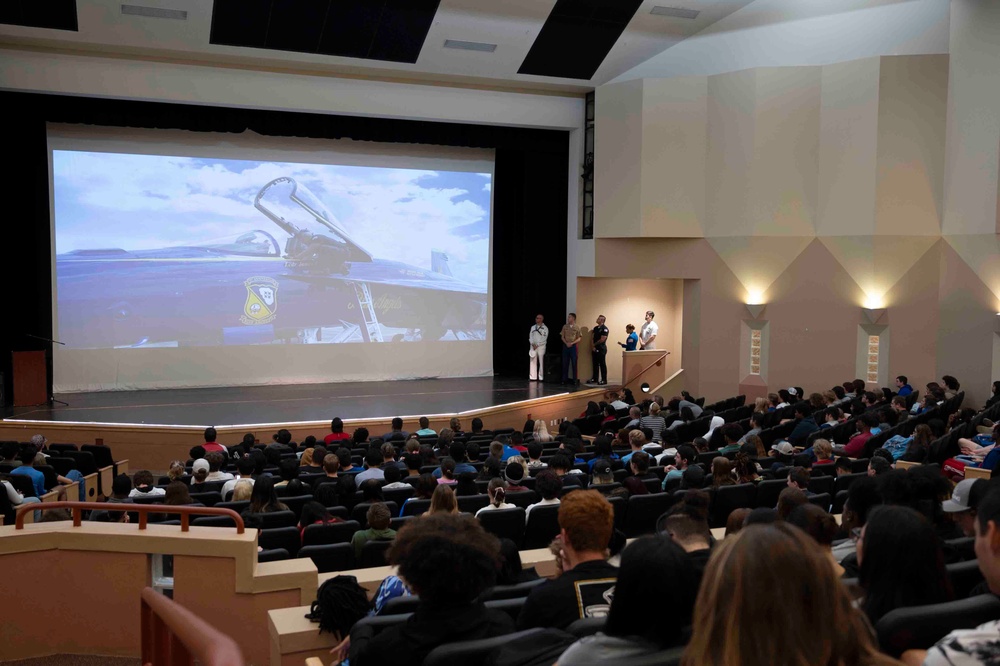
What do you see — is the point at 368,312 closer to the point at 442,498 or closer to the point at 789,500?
the point at 442,498

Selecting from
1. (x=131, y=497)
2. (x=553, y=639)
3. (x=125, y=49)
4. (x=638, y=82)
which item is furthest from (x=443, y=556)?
(x=638, y=82)

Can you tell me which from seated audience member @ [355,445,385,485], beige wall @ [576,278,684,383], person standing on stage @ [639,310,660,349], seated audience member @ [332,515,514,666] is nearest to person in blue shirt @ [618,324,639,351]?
person standing on stage @ [639,310,660,349]

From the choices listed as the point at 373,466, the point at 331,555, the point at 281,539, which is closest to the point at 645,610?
the point at 331,555

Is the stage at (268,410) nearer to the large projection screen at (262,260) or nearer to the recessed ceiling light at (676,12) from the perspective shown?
the large projection screen at (262,260)

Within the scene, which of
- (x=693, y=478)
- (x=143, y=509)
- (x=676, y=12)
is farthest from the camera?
(x=676, y=12)

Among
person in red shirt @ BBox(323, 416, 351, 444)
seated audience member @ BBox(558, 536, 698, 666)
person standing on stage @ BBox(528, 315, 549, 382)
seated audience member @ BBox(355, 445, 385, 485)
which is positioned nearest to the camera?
seated audience member @ BBox(558, 536, 698, 666)

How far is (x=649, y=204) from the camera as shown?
54.0 feet

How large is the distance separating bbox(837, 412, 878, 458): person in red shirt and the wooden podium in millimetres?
11910

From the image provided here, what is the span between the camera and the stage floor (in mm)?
13102

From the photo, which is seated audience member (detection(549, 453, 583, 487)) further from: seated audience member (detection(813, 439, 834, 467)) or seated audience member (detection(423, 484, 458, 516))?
seated audience member (detection(423, 484, 458, 516))

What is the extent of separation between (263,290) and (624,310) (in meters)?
7.47

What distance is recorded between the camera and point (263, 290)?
16.3 metres

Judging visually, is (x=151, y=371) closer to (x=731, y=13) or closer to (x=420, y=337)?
(x=420, y=337)

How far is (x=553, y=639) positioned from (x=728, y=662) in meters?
0.88
